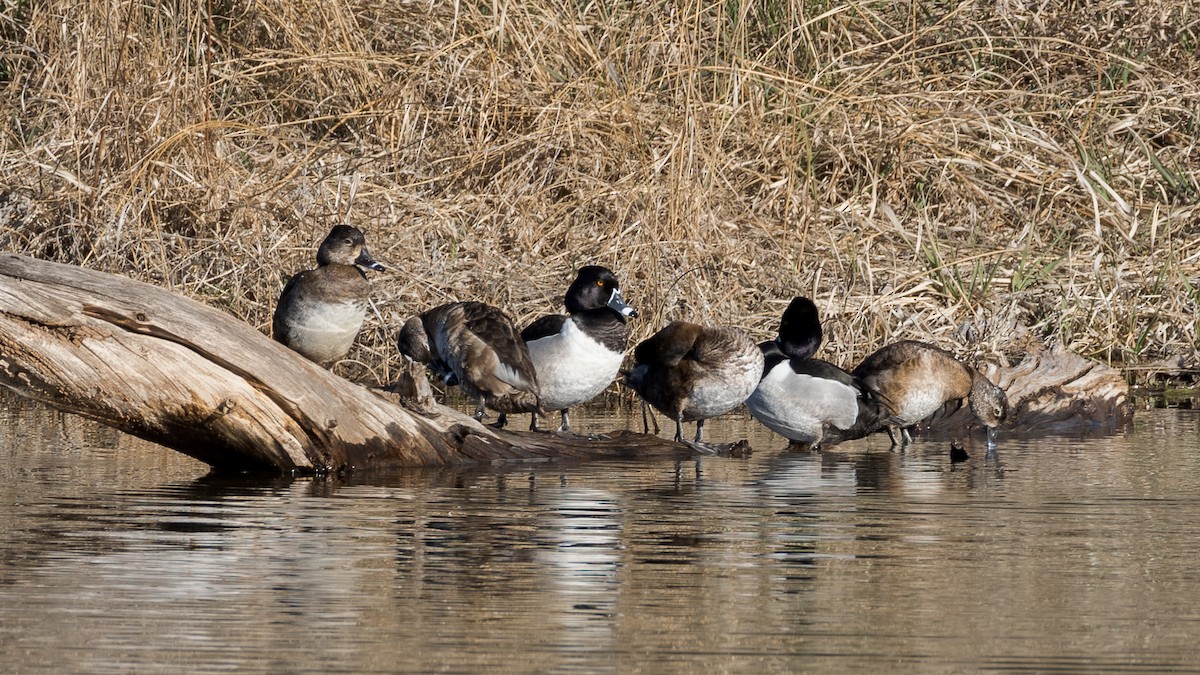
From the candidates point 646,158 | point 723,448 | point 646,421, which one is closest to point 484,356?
point 723,448

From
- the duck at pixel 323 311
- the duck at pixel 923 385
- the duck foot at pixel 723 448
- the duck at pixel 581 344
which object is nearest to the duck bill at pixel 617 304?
the duck at pixel 581 344

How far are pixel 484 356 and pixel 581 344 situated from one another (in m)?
0.44

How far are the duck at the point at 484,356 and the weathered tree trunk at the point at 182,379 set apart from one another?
466 mm

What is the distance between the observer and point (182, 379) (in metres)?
6.77

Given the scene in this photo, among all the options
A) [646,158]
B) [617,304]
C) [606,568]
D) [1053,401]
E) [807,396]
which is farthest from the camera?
[646,158]

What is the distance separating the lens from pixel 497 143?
12.3 metres

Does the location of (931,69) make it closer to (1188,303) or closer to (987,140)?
(987,140)

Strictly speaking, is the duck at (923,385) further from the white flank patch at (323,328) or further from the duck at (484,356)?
the white flank patch at (323,328)

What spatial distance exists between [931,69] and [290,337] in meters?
7.31

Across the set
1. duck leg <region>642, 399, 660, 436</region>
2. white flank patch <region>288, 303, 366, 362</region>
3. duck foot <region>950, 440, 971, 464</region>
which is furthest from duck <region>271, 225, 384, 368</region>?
duck foot <region>950, 440, 971, 464</region>

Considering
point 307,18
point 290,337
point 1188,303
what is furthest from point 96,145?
point 1188,303

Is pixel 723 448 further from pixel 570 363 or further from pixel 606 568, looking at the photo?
pixel 606 568

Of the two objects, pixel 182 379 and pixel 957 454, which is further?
pixel 957 454

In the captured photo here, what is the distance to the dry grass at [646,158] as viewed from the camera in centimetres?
1108
